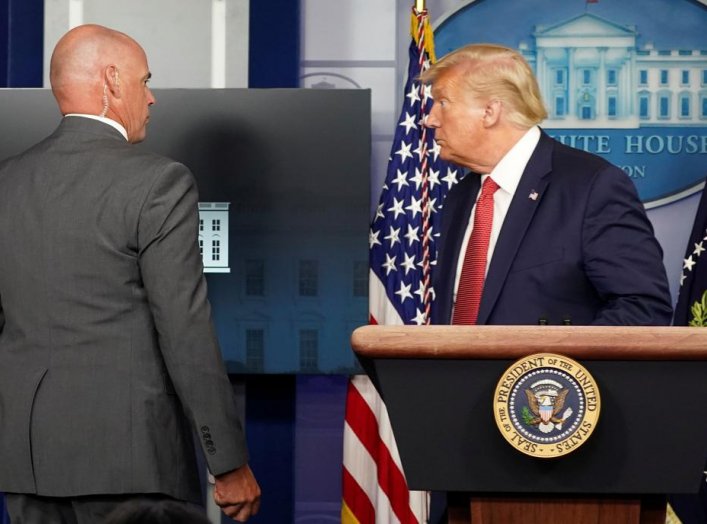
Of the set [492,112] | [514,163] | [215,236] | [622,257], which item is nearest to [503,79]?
[492,112]

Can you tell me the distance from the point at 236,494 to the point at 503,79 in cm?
117

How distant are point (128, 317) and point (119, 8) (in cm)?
267

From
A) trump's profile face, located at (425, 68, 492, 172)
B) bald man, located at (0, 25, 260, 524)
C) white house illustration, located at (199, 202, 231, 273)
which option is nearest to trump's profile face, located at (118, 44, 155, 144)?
bald man, located at (0, 25, 260, 524)

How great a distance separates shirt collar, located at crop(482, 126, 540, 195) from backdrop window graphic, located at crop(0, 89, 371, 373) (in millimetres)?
1724

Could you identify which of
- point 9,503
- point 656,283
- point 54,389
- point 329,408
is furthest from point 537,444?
point 329,408

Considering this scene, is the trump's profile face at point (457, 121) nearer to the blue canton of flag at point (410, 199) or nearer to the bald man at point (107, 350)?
the bald man at point (107, 350)

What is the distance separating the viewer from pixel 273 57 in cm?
463

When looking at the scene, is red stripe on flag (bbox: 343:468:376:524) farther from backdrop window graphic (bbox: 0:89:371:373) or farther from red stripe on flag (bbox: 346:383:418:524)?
backdrop window graphic (bbox: 0:89:371:373)

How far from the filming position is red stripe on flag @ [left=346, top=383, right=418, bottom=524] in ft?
14.0

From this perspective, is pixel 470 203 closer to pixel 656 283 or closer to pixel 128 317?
pixel 656 283

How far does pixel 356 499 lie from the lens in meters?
4.34

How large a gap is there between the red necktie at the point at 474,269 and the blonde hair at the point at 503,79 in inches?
10.9

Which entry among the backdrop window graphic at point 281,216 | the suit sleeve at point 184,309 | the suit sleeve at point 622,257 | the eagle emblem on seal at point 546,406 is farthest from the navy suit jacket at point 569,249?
the backdrop window graphic at point 281,216

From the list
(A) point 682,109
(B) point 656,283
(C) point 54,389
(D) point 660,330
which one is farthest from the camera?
(A) point 682,109
